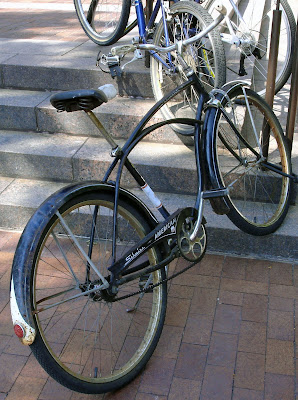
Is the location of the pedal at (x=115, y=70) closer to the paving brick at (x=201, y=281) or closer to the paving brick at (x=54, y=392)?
the paving brick at (x=201, y=281)

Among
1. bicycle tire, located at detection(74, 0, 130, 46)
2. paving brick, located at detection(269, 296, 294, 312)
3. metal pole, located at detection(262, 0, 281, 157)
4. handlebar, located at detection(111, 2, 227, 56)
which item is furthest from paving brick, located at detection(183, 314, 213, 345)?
bicycle tire, located at detection(74, 0, 130, 46)

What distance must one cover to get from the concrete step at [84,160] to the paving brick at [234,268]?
2.12ft

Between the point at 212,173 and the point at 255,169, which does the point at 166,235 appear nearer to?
the point at 212,173

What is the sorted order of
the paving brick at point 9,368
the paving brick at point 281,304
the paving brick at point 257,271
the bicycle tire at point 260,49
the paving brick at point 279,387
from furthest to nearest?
the bicycle tire at point 260,49 < the paving brick at point 257,271 < the paving brick at point 281,304 < the paving brick at point 9,368 < the paving brick at point 279,387

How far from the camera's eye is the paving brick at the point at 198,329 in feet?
9.92

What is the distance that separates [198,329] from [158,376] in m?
0.41

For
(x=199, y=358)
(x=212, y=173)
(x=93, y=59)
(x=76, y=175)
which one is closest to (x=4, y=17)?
(x=93, y=59)

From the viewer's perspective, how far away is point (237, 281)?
11.4 ft

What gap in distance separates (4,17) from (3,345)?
5.67 metres

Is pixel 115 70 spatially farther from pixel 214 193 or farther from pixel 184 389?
pixel 184 389

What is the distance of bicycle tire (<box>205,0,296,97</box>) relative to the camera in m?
4.36

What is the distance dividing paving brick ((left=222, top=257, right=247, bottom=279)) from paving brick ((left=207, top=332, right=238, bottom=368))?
0.55m

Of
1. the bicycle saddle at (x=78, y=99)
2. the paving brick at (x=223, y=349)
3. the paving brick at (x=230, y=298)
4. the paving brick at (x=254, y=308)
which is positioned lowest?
the paving brick at (x=230, y=298)

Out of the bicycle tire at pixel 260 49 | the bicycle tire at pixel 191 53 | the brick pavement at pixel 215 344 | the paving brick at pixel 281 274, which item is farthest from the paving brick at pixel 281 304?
the bicycle tire at pixel 260 49
